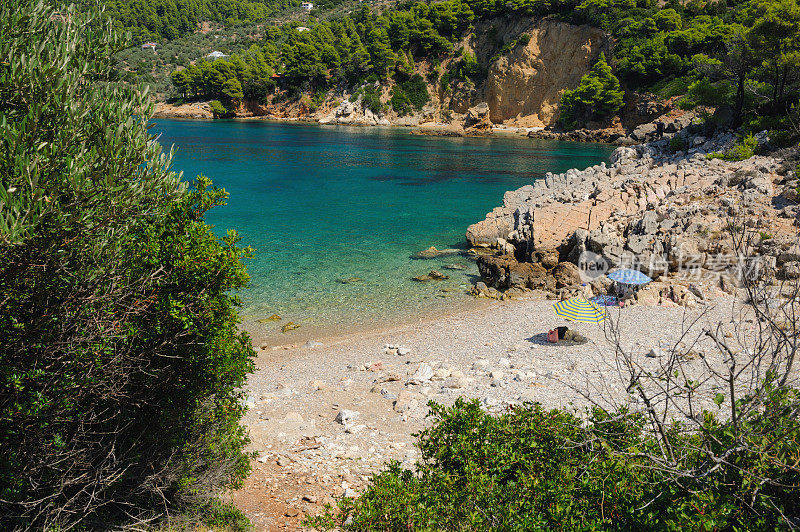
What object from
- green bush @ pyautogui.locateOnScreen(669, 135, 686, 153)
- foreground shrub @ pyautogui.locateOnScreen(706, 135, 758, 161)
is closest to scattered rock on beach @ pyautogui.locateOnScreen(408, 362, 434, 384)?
foreground shrub @ pyautogui.locateOnScreen(706, 135, 758, 161)

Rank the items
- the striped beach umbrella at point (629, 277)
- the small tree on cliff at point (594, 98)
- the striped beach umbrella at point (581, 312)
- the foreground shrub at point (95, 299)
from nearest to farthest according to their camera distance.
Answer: the foreground shrub at point (95, 299) < the striped beach umbrella at point (581, 312) < the striped beach umbrella at point (629, 277) < the small tree on cliff at point (594, 98)

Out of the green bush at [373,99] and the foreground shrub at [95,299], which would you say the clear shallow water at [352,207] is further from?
the green bush at [373,99]

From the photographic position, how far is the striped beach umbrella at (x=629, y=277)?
16.7m

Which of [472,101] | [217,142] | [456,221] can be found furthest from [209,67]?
[456,221]

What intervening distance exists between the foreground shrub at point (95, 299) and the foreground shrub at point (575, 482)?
→ 2.30 meters

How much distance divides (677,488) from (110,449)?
610 cm

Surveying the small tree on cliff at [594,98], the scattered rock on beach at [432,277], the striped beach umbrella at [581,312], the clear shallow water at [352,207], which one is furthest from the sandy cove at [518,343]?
the small tree on cliff at [594,98]

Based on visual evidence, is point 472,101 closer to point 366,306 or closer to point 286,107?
point 286,107

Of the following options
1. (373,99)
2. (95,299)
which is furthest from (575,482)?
(373,99)

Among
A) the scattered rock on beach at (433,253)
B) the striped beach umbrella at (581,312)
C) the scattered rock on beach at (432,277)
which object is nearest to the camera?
the striped beach umbrella at (581,312)

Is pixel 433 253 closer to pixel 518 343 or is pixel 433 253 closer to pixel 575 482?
pixel 518 343

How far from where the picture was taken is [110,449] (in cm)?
578

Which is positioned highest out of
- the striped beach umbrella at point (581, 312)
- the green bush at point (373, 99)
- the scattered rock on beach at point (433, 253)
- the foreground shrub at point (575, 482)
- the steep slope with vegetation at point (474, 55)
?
the steep slope with vegetation at point (474, 55)

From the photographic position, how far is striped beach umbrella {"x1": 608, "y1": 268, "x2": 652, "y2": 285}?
16.7m
